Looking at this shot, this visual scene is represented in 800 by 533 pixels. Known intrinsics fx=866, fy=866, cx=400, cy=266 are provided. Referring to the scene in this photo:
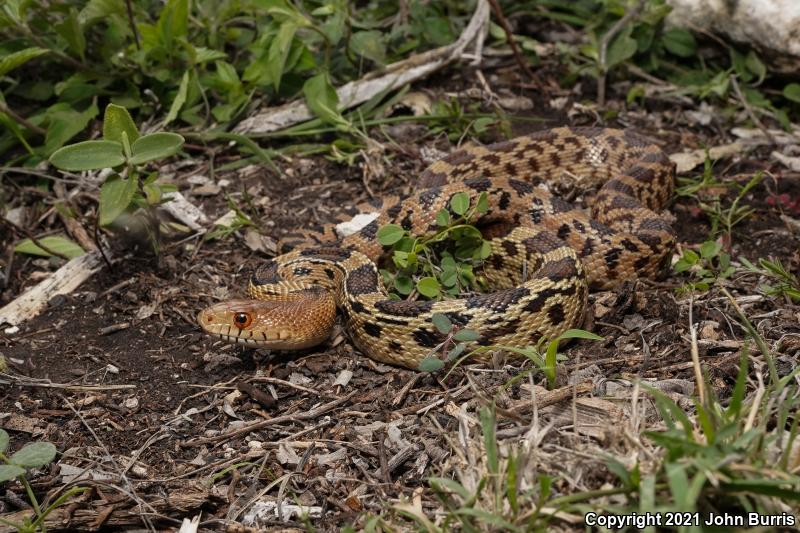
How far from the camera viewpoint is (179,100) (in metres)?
7.71

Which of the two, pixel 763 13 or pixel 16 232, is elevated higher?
pixel 763 13

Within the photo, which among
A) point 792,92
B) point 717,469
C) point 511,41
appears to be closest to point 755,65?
point 792,92

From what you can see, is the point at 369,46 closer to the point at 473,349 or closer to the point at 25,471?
the point at 473,349

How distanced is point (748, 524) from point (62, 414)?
4.09 m

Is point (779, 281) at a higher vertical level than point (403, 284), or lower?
higher

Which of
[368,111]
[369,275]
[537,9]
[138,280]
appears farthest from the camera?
[537,9]

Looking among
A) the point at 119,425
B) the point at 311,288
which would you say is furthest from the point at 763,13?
the point at 119,425

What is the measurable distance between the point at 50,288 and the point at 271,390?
2.22 metres

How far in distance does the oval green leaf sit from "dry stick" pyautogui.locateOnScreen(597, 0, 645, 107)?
4.82 m

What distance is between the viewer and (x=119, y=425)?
5.46 metres

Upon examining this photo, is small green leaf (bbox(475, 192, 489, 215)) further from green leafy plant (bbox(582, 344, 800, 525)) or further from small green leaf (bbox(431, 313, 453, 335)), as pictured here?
green leafy plant (bbox(582, 344, 800, 525))

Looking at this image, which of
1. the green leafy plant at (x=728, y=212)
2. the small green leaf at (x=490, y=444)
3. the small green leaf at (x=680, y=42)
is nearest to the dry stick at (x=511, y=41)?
the small green leaf at (x=680, y=42)

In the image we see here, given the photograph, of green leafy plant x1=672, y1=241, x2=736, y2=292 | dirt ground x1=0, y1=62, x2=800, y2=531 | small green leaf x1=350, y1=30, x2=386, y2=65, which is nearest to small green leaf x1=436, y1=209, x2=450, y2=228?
dirt ground x1=0, y1=62, x2=800, y2=531

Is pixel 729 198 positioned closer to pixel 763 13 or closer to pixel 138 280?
pixel 763 13
